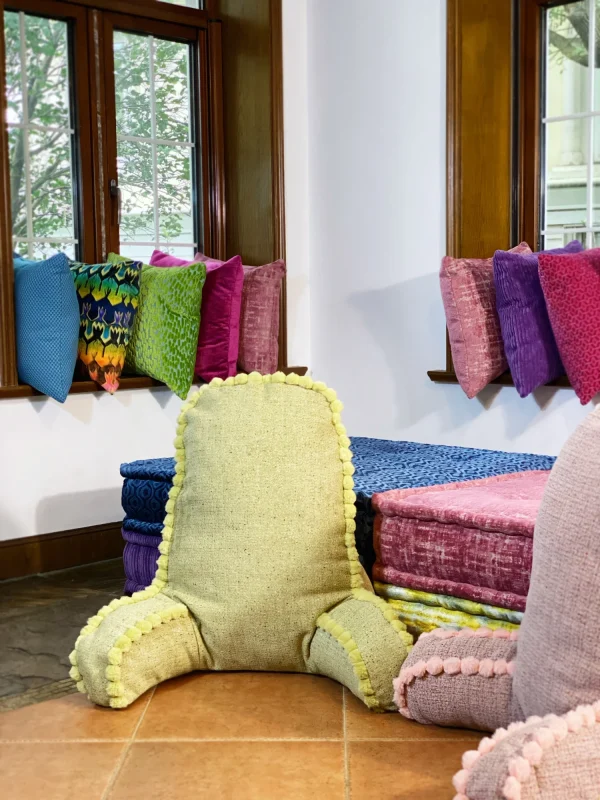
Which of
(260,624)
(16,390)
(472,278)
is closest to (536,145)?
(472,278)

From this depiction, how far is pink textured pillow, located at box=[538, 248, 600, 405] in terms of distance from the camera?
114 inches

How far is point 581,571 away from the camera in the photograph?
1.32 meters

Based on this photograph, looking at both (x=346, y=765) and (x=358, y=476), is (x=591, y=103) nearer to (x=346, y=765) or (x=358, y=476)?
(x=358, y=476)

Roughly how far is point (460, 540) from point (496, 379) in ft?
5.47

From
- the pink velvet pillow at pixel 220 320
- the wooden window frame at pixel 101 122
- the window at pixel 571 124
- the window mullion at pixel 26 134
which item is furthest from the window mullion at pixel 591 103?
the window mullion at pixel 26 134

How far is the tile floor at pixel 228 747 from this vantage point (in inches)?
57.2

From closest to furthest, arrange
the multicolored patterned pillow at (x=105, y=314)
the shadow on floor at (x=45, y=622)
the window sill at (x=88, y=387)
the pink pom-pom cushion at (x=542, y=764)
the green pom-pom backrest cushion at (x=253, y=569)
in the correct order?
the pink pom-pom cushion at (x=542, y=764) < the green pom-pom backrest cushion at (x=253, y=569) < the shadow on floor at (x=45, y=622) < the window sill at (x=88, y=387) < the multicolored patterned pillow at (x=105, y=314)

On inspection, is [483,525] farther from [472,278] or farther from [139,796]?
[472,278]

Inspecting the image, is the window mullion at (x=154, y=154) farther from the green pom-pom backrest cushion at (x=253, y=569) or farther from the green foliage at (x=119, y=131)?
the green pom-pom backrest cushion at (x=253, y=569)

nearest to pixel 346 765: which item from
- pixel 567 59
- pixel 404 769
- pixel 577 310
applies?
pixel 404 769

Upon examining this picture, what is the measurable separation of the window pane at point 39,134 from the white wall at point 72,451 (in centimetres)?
73

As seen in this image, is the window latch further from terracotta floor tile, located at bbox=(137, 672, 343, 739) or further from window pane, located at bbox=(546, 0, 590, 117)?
terracotta floor tile, located at bbox=(137, 672, 343, 739)

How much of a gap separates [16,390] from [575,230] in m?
2.04

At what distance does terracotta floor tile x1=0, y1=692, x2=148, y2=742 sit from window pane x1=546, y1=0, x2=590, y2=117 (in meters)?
2.69
